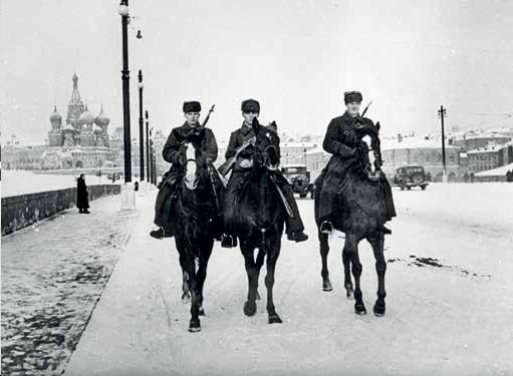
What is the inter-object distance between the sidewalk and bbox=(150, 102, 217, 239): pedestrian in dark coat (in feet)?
5.03

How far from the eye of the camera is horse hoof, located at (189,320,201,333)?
6387 mm

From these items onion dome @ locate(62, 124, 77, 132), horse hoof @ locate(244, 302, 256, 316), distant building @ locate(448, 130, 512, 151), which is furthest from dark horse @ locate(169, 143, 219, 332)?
onion dome @ locate(62, 124, 77, 132)

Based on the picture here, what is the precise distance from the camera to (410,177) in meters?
42.5

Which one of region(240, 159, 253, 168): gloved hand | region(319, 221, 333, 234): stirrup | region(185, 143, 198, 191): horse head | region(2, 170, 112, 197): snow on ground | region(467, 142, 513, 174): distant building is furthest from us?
region(467, 142, 513, 174): distant building

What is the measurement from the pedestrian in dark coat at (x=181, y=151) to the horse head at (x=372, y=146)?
5.41 feet

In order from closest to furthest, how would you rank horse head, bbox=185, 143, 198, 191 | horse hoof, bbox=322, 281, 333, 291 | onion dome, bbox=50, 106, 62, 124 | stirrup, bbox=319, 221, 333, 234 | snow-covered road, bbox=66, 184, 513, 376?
snow-covered road, bbox=66, 184, 513, 376, horse head, bbox=185, 143, 198, 191, stirrup, bbox=319, 221, 333, 234, horse hoof, bbox=322, 281, 333, 291, onion dome, bbox=50, 106, 62, 124

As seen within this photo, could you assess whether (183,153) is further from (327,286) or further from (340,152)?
(327,286)

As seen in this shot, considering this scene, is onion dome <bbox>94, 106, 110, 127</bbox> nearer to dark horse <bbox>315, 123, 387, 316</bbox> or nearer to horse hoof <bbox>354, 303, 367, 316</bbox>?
dark horse <bbox>315, 123, 387, 316</bbox>

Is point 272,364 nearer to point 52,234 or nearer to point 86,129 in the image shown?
point 52,234

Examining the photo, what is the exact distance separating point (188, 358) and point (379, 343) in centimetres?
179

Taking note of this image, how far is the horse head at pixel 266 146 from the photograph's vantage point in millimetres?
6625

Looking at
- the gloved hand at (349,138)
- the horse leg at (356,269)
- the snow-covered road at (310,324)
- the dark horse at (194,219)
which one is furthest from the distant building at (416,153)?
the dark horse at (194,219)

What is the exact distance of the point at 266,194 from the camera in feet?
22.1

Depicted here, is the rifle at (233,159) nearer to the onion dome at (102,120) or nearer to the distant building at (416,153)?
the distant building at (416,153)
